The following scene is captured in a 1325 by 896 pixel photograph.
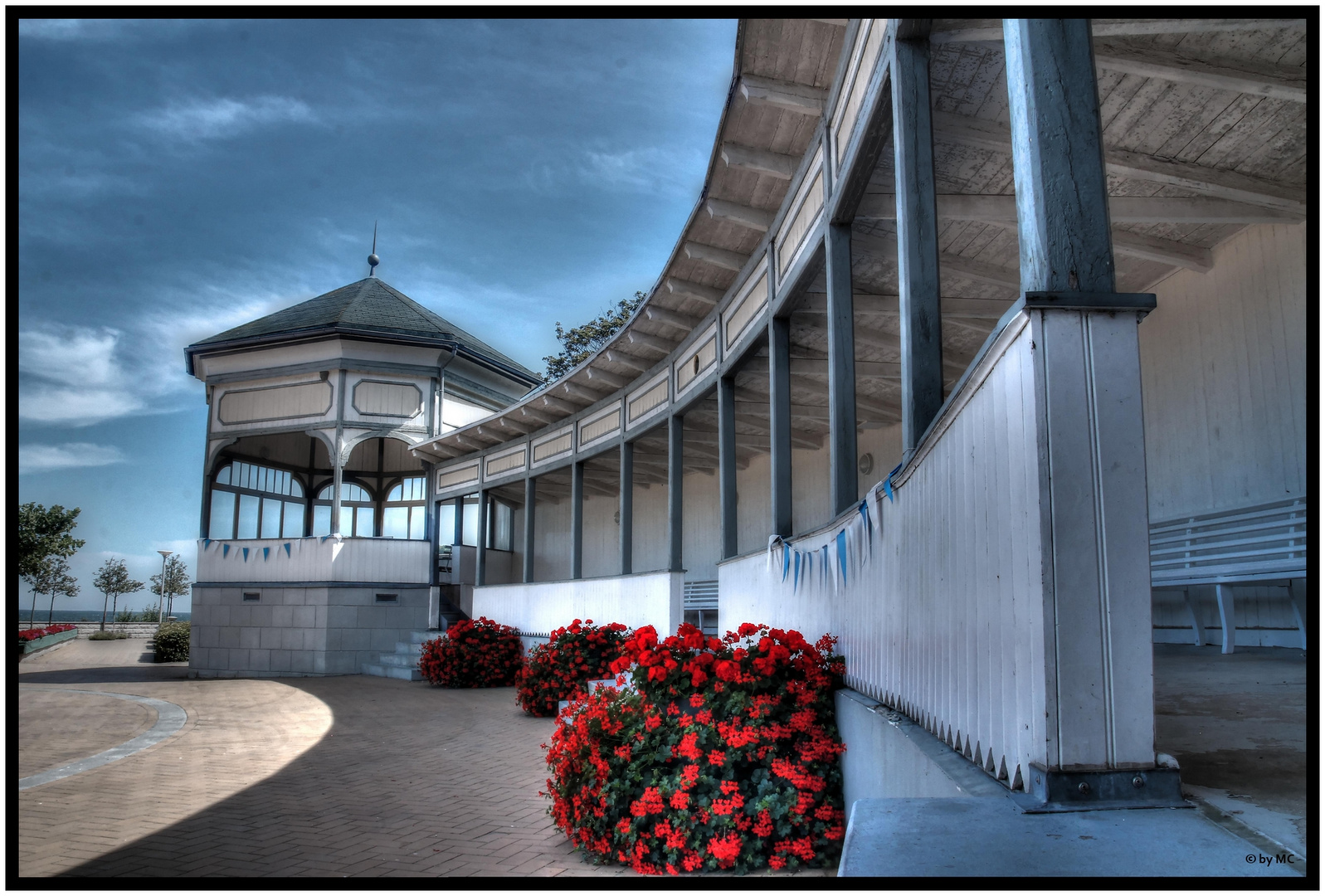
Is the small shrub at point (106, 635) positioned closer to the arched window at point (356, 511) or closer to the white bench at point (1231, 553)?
the white bench at point (1231, 553)

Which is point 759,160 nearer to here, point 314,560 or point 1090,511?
point 1090,511

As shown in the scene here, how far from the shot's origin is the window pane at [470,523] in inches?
850

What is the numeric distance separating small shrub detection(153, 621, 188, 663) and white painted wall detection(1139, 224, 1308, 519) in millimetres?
18544

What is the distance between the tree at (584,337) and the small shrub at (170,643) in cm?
1464

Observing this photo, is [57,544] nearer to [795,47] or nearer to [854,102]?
[854,102]

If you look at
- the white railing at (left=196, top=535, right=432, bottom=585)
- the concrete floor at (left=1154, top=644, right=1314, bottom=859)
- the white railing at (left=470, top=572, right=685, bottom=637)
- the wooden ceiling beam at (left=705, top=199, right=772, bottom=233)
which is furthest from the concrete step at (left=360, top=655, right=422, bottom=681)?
the concrete floor at (left=1154, top=644, right=1314, bottom=859)

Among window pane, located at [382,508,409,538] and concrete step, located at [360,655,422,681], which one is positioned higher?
window pane, located at [382,508,409,538]

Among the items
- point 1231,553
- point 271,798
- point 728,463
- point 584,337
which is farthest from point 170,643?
point 1231,553

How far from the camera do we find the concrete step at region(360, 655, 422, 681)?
51.9ft

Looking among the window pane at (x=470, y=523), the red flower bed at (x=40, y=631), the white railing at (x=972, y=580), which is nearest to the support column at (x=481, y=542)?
the window pane at (x=470, y=523)

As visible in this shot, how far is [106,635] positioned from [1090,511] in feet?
18.3

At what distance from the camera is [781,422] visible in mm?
8102

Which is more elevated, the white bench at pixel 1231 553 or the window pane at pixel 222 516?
the window pane at pixel 222 516

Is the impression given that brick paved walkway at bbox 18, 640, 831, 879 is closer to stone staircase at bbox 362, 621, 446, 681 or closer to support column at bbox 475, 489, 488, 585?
stone staircase at bbox 362, 621, 446, 681
